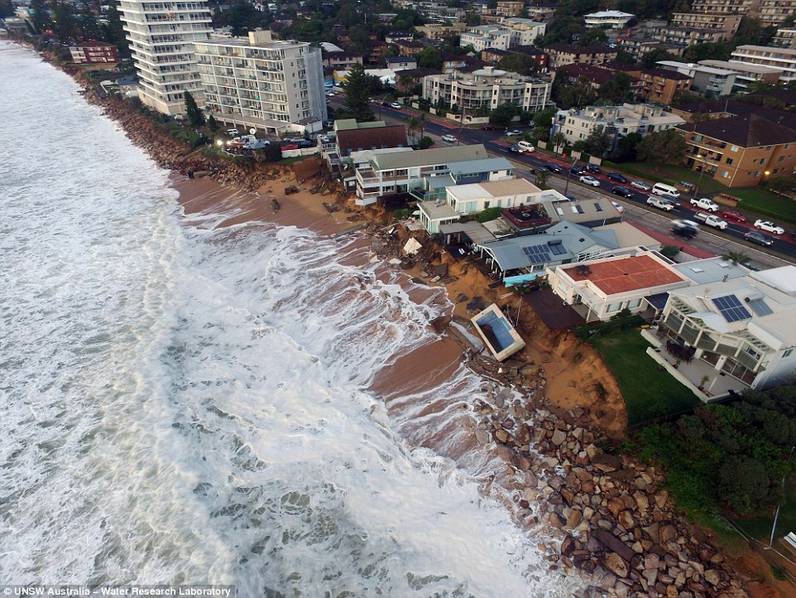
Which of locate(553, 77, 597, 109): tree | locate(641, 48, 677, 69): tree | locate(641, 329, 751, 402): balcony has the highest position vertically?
locate(641, 48, 677, 69): tree

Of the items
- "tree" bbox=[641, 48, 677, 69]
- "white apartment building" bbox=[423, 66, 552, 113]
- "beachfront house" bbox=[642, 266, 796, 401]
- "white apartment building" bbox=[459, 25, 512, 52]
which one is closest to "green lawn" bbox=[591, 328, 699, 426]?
"beachfront house" bbox=[642, 266, 796, 401]

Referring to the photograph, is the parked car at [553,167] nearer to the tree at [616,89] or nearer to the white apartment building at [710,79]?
the tree at [616,89]

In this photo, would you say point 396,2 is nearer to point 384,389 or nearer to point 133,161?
point 133,161

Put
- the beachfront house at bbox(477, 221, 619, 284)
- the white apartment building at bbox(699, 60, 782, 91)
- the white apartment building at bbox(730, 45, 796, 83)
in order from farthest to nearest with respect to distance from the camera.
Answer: the white apartment building at bbox(730, 45, 796, 83)
the white apartment building at bbox(699, 60, 782, 91)
the beachfront house at bbox(477, 221, 619, 284)

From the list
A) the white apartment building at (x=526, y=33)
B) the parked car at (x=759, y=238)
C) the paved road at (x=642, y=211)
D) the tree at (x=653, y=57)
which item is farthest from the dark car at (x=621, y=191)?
the white apartment building at (x=526, y=33)

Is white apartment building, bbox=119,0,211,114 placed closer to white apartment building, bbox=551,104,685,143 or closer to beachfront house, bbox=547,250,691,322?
white apartment building, bbox=551,104,685,143
